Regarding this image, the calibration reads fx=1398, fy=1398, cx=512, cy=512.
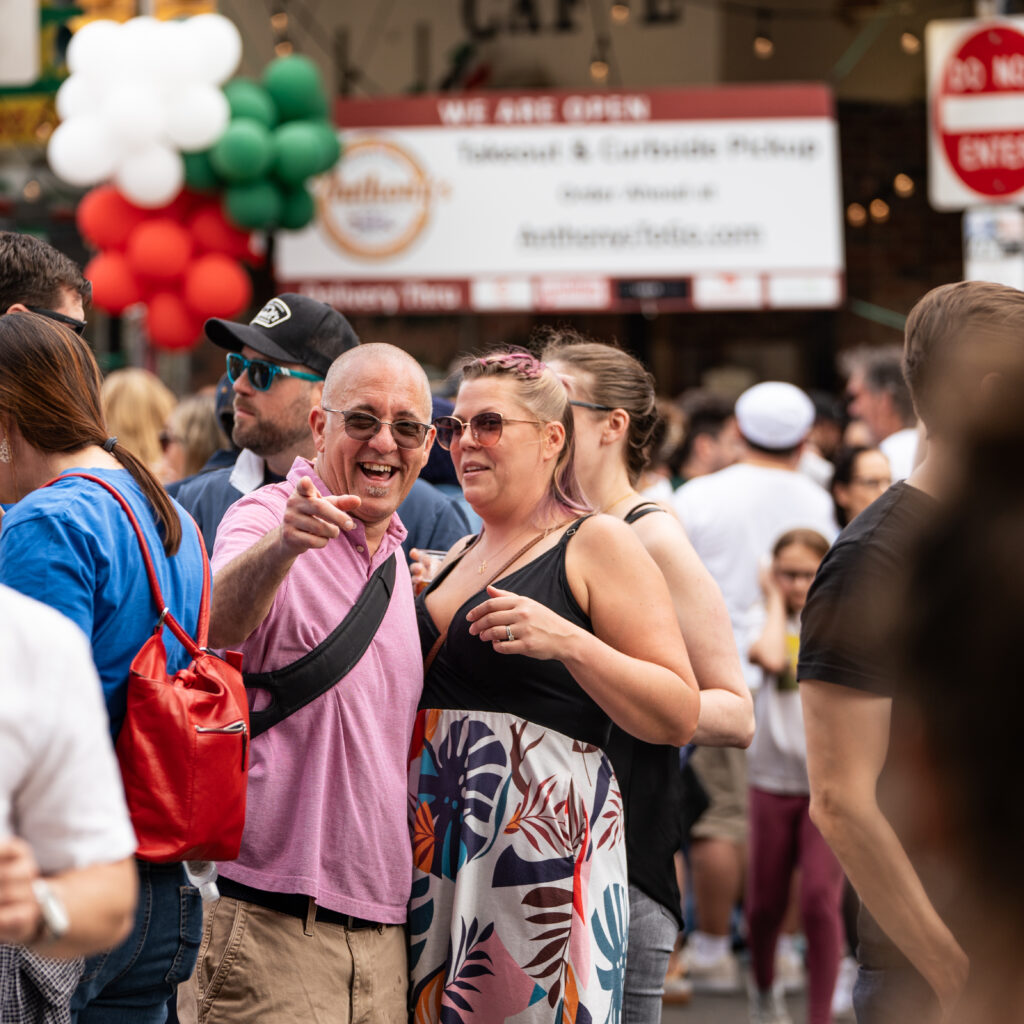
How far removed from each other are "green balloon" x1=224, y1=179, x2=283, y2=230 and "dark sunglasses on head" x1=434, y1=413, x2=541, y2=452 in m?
6.34

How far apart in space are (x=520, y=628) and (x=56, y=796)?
1.15m

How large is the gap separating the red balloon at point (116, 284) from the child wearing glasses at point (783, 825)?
5.05 m

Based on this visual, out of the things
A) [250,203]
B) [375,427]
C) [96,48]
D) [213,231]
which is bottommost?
[375,427]

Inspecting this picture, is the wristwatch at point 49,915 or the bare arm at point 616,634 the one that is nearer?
the wristwatch at point 49,915

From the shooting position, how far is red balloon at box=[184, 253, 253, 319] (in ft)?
28.9

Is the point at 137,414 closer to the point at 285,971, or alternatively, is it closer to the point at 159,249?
the point at 159,249

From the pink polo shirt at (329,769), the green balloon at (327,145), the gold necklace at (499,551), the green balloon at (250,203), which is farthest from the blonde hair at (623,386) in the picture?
the green balloon at (327,145)

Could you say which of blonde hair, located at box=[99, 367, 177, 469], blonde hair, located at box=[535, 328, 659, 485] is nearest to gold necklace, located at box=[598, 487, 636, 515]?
blonde hair, located at box=[535, 328, 659, 485]

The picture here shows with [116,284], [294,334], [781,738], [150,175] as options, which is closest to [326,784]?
[294,334]

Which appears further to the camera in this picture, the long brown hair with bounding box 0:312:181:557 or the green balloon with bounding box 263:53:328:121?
the green balloon with bounding box 263:53:328:121

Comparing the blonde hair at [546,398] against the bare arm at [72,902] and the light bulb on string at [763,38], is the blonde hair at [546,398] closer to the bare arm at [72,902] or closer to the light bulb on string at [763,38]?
the bare arm at [72,902]

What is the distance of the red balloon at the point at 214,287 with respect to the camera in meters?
8.81

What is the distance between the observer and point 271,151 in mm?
8945

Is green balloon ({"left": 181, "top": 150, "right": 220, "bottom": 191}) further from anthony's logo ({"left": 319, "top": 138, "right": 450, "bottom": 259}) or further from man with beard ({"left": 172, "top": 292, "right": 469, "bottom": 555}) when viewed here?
man with beard ({"left": 172, "top": 292, "right": 469, "bottom": 555})
